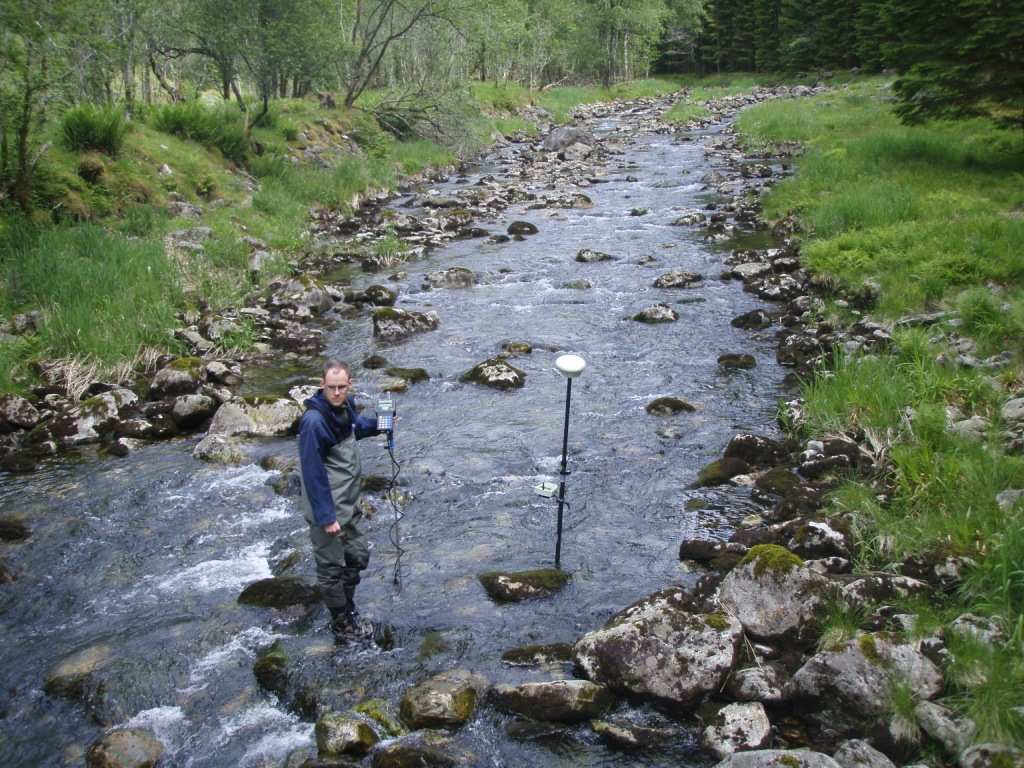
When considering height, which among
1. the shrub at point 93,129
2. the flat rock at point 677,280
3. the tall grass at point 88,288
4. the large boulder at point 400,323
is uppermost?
the shrub at point 93,129

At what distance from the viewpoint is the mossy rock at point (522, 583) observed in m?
7.26

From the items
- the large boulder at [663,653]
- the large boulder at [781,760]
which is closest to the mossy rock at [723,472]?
the large boulder at [663,653]

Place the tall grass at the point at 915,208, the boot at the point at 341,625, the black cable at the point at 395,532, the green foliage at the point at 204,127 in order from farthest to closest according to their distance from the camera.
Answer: the green foliage at the point at 204,127
the tall grass at the point at 915,208
the black cable at the point at 395,532
the boot at the point at 341,625

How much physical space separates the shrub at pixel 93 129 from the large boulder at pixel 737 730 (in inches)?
750

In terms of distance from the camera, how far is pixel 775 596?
630 cm

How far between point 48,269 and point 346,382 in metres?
9.65

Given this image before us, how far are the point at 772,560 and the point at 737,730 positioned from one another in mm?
1590

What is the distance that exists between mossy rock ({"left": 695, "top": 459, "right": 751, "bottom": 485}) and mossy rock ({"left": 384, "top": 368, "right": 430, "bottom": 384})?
5225 mm

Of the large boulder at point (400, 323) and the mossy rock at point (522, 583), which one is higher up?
the large boulder at point (400, 323)

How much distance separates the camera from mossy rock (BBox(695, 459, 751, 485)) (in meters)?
9.12

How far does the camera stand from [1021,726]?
181 inches

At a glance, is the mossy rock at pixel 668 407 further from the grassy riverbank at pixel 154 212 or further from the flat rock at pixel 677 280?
the grassy riverbank at pixel 154 212

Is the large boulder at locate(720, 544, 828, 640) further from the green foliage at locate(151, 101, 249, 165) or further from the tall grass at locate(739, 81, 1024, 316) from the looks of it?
the green foliage at locate(151, 101, 249, 165)

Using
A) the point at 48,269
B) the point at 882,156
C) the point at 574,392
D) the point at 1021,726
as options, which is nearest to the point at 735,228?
the point at 882,156
